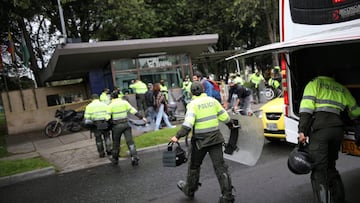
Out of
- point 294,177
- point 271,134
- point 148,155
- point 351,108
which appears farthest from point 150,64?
point 351,108

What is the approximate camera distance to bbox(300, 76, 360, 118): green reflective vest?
3.70 meters

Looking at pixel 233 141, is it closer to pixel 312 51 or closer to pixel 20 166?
pixel 312 51

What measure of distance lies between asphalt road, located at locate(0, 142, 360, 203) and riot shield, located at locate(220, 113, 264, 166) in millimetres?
531

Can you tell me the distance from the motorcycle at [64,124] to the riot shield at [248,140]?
1057 cm

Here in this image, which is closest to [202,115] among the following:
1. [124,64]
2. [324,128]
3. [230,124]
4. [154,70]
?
[230,124]

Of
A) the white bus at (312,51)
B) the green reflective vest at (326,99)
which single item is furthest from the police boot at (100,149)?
the green reflective vest at (326,99)

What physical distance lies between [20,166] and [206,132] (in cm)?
589

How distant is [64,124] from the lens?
14438 millimetres

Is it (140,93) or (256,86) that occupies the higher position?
(140,93)

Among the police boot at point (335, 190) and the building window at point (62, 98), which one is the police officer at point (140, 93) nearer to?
the building window at point (62, 98)

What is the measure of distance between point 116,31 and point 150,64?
5.92m

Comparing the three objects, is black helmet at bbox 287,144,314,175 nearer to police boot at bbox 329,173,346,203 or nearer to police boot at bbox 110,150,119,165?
police boot at bbox 329,173,346,203

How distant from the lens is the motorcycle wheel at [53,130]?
13963 mm

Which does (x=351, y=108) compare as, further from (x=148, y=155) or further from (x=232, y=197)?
(x=148, y=155)
